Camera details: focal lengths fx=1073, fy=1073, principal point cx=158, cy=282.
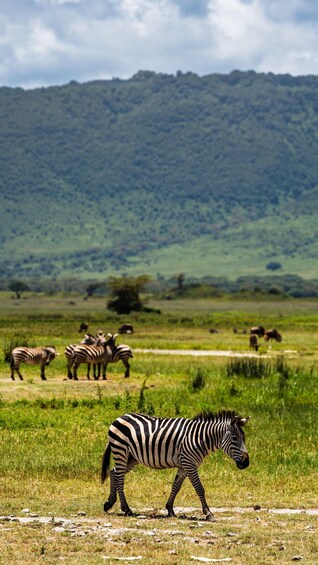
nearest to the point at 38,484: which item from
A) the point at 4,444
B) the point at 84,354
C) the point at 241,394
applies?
the point at 4,444

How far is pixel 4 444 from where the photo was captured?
71.7 ft

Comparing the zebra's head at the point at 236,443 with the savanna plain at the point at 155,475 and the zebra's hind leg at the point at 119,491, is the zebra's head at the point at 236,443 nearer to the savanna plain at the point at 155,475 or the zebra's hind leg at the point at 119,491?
the savanna plain at the point at 155,475

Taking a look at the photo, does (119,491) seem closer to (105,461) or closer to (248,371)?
(105,461)

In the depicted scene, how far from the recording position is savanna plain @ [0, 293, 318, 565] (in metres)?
13.2

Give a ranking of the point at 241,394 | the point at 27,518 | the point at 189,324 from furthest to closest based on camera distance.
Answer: the point at 189,324 → the point at 241,394 → the point at 27,518

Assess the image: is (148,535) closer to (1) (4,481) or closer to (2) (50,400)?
(1) (4,481)

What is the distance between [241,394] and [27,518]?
54.3ft

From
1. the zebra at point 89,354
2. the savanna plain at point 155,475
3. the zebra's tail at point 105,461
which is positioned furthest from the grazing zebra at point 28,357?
the zebra's tail at point 105,461

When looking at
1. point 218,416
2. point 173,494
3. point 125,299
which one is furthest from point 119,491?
point 125,299

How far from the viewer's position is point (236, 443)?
51.3ft

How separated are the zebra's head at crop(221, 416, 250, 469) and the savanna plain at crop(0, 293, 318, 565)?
32.9 inches

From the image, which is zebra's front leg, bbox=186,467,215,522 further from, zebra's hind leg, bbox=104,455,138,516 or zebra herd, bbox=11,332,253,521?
zebra's hind leg, bbox=104,455,138,516

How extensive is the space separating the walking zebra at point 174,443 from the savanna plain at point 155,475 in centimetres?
59

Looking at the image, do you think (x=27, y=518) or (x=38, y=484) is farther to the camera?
(x=38, y=484)
